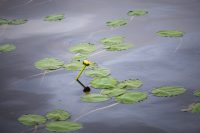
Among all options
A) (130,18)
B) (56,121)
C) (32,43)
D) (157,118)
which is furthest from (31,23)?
(157,118)

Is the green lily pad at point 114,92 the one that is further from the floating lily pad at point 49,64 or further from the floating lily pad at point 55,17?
the floating lily pad at point 55,17

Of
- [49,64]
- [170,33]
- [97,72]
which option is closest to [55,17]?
[49,64]

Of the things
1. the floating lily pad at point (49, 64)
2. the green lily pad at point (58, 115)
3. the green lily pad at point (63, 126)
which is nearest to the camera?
the green lily pad at point (63, 126)

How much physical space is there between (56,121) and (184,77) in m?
0.78

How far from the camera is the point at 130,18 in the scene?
3.11m

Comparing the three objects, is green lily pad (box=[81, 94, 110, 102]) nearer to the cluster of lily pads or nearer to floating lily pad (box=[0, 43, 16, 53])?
the cluster of lily pads

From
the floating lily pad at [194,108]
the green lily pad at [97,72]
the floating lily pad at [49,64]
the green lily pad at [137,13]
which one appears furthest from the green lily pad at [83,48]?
the floating lily pad at [194,108]

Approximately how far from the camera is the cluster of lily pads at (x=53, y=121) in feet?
5.59

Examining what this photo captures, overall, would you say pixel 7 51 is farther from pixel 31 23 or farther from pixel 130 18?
pixel 130 18

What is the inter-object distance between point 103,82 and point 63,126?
18.0 inches

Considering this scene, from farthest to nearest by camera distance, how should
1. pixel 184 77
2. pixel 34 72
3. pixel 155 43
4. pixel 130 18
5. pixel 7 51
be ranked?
pixel 130 18 < pixel 7 51 < pixel 155 43 < pixel 34 72 < pixel 184 77

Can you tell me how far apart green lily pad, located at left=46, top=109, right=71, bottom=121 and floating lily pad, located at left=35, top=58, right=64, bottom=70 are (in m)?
0.56

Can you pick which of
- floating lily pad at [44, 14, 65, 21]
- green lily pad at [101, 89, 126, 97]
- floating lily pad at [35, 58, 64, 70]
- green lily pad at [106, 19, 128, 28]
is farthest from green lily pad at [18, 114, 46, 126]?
floating lily pad at [44, 14, 65, 21]

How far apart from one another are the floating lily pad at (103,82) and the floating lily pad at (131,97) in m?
0.13
